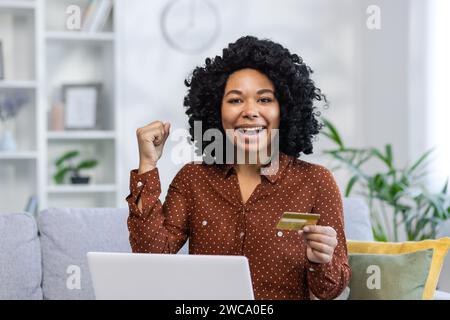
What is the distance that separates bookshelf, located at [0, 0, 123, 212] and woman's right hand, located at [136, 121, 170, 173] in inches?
91.1

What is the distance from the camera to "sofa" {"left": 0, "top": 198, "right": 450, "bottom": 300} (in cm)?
214

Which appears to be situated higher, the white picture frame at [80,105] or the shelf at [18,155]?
the white picture frame at [80,105]

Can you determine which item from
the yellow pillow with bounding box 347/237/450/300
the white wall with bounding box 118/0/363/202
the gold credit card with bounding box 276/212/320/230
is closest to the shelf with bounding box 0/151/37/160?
the white wall with bounding box 118/0/363/202

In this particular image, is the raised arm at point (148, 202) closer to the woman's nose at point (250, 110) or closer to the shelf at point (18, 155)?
the woman's nose at point (250, 110)

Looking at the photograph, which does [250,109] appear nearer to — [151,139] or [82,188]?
[151,139]

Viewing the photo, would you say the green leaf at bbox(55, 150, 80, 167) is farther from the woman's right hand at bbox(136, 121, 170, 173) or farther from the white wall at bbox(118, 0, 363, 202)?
the woman's right hand at bbox(136, 121, 170, 173)

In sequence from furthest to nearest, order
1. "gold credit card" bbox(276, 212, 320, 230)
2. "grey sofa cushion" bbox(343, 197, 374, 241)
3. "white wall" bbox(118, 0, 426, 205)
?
"white wall" bbox(118, 0, 426, 205) → "grey sofa cushion" bbox(343, 197, 374, 241) → "gold credit card" bbox(276, 212, 320, 230)

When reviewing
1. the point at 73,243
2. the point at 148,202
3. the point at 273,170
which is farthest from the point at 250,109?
the point at 73,243

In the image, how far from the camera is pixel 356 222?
2.40 m

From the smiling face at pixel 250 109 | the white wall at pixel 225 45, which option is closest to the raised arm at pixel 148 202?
the smiling face at pixel 250 109

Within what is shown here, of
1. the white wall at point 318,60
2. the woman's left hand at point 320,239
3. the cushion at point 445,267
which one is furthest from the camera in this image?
the white wall at point 318,60

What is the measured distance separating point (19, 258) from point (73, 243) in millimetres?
150

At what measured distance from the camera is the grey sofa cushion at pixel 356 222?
93.8 inches

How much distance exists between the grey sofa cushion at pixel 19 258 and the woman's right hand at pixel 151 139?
0.70 metres
